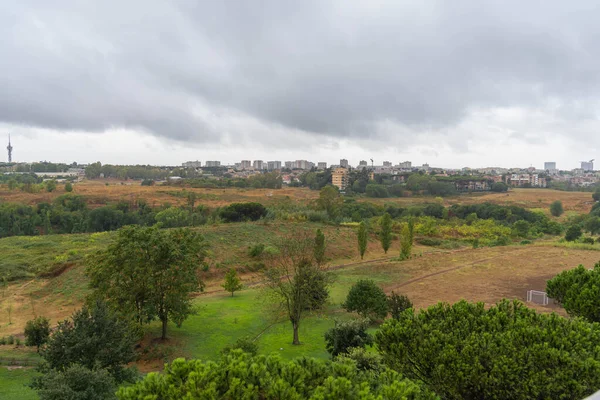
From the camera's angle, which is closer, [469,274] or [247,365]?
[247,365]

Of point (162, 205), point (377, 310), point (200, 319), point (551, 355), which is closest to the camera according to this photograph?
point (551, 355)

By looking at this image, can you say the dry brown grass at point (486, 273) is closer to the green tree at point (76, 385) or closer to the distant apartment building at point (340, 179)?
the green tree at point (76, 385)

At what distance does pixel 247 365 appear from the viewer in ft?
20.0

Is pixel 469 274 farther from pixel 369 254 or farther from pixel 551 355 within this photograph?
pixel 551 355

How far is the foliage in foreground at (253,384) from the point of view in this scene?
5.50 m

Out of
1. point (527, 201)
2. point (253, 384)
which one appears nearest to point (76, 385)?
point (253, 384)

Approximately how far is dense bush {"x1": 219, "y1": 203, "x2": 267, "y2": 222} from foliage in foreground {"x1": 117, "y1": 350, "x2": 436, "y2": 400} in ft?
142

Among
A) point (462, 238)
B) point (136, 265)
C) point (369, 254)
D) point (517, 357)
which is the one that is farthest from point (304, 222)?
point (517, 357)

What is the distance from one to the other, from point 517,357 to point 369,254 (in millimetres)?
33317

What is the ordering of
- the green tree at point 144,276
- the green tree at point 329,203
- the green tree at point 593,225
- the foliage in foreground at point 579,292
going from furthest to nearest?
1. the green tree at point 329,203
2. the green tree at point 593,225
3. the green tree at point 144,276
4. the foliage in foreground at point 579,292

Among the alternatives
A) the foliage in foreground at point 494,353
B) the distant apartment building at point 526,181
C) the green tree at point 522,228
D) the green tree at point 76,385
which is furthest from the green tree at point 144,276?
the distant apartment building at point 526,181

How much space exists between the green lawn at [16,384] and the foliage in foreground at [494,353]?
10.8 m

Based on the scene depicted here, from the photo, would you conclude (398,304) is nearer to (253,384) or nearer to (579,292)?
(579,292)

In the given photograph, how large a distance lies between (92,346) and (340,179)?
338 ft
